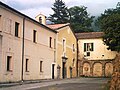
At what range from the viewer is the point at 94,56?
53969 mm

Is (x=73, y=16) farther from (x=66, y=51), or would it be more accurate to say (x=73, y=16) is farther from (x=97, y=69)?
(x=66, y=51)

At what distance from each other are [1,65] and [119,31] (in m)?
23.2

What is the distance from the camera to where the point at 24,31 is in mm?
→ 33375

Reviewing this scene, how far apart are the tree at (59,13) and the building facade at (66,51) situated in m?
30.4

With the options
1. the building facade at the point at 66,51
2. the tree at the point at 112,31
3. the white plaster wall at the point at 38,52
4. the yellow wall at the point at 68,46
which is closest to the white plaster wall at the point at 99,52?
the building facade at the point at 66,51

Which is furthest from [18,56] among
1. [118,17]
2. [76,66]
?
[76,66]

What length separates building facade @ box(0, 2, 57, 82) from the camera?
2905cm

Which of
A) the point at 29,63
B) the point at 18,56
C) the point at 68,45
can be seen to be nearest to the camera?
the point at 18,56

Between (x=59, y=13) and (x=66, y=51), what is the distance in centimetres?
3930

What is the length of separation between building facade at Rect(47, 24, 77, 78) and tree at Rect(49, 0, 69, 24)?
3041cm

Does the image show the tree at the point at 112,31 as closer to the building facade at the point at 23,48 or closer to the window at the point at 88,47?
the window at the point at 88,47

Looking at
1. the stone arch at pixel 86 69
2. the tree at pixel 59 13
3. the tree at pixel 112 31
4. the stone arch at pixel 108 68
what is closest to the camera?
the tree at pixel 112 31

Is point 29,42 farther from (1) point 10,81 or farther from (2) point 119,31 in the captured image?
(2) point 119,31

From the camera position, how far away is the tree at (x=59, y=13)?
84312mm
